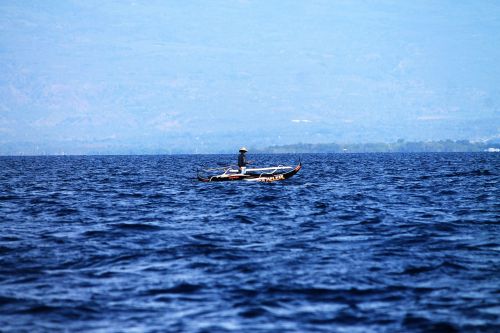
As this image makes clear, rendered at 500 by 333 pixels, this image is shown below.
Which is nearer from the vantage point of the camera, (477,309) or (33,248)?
(477,309)

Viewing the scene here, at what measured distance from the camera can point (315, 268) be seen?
18172 millimetres

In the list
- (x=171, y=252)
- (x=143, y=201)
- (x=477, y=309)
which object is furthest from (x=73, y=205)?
(x=477, y=309)

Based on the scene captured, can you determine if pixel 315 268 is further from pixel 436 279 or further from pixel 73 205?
pixel 73 205

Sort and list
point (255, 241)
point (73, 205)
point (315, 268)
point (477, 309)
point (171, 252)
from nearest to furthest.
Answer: point (477, 309) < point (315, 268) < point (171, 252) < point (255, 241) < point (73, 205)

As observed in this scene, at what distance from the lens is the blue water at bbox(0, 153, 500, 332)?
1330cm

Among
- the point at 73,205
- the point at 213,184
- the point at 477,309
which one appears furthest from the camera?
the point at 213,184

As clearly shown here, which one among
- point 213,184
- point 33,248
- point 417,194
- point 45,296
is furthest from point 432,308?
point 213,184

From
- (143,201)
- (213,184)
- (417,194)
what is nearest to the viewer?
(143,201)

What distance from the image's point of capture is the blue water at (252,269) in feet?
43.6

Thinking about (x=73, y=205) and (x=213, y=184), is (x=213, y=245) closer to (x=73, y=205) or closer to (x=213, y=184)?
(x=73, y=205)

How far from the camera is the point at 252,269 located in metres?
18.1

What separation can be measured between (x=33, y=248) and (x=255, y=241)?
7677mm

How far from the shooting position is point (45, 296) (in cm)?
1527

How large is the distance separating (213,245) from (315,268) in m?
5.16
